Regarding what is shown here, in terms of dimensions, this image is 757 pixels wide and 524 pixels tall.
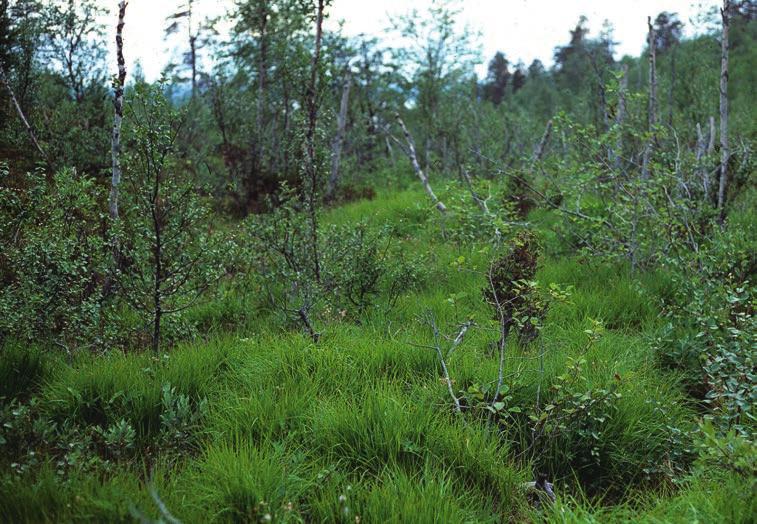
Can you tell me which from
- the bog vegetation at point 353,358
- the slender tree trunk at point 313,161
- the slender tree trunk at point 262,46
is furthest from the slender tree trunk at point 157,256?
the slender tree trunk at point 262,46

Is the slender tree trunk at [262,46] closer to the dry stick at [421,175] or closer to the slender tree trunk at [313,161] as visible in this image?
the dry stick at [421,175]

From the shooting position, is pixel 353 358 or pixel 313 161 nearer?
pixel 353 358

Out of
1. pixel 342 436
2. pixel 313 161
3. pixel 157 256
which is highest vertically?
pixel 313 161

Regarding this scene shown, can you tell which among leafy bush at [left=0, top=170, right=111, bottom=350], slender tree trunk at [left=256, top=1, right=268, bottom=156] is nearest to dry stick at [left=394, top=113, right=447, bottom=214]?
leafy bush at [left=0, top=170, right=111, bottom=350]

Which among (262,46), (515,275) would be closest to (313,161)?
(515,275)

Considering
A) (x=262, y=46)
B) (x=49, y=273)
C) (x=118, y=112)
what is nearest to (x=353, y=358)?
(x=49, y=273)

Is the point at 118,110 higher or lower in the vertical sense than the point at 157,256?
higher

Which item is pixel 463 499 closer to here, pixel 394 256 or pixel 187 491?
pixel 187 491

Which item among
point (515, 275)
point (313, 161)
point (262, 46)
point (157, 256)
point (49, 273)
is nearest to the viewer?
point (49, 273)

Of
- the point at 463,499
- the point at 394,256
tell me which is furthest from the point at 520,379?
the point at 394,256

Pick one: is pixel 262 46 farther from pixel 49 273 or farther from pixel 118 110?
pixel 49 273

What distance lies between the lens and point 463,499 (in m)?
2.89

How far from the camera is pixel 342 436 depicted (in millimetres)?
3270

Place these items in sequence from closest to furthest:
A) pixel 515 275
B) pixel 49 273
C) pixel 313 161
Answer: pixel 49 273 → pixel 515 275 → pixel 313 161
